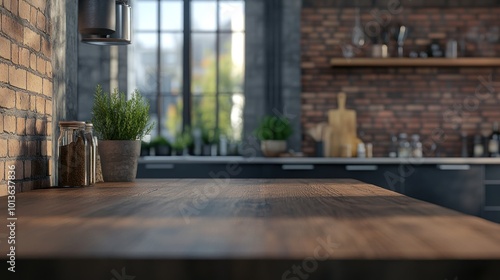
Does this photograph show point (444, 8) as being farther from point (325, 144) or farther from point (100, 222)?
point (100, 222)

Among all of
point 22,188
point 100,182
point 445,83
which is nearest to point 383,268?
point 22,188

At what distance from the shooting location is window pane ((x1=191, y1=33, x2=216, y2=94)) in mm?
6086

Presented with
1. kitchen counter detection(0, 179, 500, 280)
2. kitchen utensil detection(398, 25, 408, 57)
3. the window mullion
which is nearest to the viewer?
kitchen counter detection(0, 179, 500, 280)

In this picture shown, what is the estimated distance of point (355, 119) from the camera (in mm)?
A: 5875

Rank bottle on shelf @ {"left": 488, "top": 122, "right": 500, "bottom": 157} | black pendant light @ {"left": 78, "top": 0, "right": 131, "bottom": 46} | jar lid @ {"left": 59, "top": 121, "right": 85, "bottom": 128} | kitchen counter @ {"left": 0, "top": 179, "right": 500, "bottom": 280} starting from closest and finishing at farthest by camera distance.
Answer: kitchen counter @ {"left": 0, "top": 179, "right": 500, "bottom": 280} → jar lid @ {"left": 59, "top": 121, "right": 85, "bottom": 128} → black pendant light @ {"left": 78, "top": 0, "right": 131, "bottom": 46} → bottle on shelf @ {"left": 488, "top": 122, "right": 500, "bottom": 157}

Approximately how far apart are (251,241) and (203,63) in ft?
17.5

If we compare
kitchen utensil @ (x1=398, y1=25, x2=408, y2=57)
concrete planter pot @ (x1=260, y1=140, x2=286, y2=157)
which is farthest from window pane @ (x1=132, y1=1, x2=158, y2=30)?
kitchen utensil @ (x1=398, y1=25, x2=408, y2=57)

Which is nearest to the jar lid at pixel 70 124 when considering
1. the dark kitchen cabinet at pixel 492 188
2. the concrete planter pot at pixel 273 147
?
the concrete planter pot at pixel 273 147

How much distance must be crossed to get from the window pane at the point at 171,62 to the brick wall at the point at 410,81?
4.00ft

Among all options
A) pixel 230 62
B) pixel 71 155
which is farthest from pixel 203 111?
pixel 71 155

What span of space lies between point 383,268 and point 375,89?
213 inches

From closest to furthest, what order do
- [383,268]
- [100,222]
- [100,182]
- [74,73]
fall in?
1. [383,268]
2. [100,222]
3. [100,182]
4. [74,73]

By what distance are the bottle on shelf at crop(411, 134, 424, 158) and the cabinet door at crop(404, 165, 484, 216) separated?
1.58 ft

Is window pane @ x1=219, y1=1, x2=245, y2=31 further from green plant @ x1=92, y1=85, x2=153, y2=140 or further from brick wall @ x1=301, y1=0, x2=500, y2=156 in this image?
green plant @ x1=92, y1=85, x2=153, y2=140
